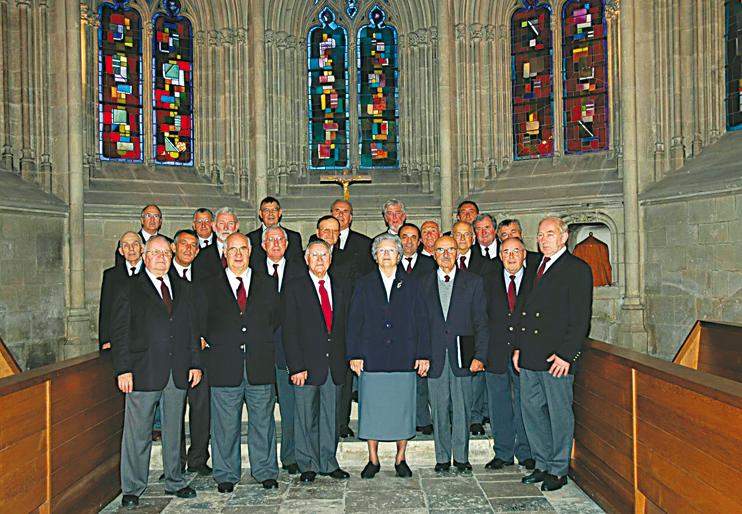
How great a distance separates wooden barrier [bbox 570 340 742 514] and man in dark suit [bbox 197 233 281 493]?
199 centimetres

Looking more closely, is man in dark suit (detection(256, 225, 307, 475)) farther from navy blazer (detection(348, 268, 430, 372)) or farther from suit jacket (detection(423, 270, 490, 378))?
suit jacket (detection(423, 270, 490, 378))

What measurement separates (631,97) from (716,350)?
5.47 m

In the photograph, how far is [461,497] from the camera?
4.56 meters

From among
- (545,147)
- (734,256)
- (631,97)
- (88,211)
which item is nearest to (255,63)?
(88,211)

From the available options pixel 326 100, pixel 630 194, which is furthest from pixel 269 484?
pixel 326 100

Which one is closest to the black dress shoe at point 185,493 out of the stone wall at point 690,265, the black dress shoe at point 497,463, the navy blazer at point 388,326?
the navy blazer at point 388,326

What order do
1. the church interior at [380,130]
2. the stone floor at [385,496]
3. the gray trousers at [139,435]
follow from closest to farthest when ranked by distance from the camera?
the stone floor at [385,496]
the gray trousers at [139,435]
the church interior at [380,130]

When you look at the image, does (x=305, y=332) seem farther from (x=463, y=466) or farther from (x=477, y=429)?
(x=477, y=429)

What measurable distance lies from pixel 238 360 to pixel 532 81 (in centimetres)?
780

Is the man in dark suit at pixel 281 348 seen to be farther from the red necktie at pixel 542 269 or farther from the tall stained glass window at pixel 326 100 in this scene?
the tall stained glass window at pixel 326 100

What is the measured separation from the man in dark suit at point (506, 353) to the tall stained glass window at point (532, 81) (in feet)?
20.5

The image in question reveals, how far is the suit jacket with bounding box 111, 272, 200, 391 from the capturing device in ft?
14.7

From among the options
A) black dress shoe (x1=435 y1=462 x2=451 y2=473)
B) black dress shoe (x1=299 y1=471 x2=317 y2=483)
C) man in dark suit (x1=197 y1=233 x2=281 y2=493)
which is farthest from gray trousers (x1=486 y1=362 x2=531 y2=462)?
man in dark suit (x1=197 y1=233 x2=281 y2=493)

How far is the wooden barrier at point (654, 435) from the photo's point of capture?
2998 mm
